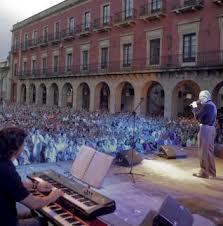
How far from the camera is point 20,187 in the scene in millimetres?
3412

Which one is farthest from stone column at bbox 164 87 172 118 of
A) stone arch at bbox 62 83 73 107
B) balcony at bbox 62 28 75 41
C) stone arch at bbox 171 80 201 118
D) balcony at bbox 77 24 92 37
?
stone arch at bbox 62 83 73 107

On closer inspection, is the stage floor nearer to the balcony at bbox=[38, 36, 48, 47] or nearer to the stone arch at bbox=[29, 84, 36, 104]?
the balcony at bbox=[38, 36, 48, 47]

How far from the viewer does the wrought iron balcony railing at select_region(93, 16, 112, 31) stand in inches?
1113

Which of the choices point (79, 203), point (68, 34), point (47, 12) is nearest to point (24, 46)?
point (47, 12)

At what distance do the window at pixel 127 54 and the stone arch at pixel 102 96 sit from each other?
3060 mm

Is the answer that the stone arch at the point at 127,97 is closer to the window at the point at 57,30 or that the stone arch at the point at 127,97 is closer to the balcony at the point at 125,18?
Result: the balcony at the point at 125,18

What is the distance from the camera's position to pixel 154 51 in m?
24.6

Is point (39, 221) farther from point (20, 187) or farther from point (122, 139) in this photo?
point (122, 139)

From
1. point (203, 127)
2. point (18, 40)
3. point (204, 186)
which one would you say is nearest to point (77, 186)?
point (204, 186)

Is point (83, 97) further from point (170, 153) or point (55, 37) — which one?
point (170, 153)

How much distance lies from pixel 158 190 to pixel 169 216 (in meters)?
3.12

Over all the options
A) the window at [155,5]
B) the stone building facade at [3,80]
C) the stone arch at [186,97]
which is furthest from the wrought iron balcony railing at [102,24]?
the stone building facade at [3,80]

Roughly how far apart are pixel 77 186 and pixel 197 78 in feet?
56.0

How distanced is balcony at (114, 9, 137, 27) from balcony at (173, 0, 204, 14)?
3851 millimetres
